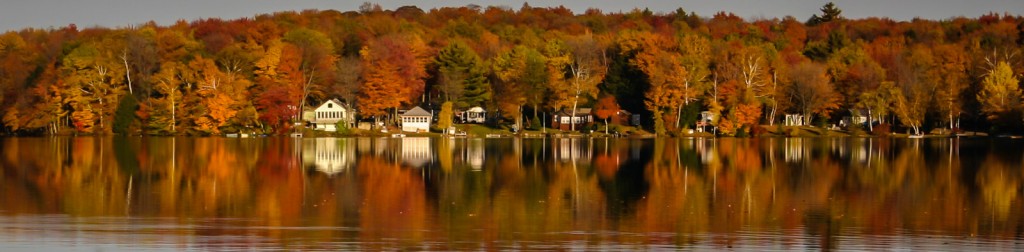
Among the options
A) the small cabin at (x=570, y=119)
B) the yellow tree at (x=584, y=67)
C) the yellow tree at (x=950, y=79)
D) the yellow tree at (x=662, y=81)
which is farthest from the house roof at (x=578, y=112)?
the yellow tree at (x=950, y=79)

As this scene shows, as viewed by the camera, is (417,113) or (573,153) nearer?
(573,153)

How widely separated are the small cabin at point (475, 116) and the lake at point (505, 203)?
4031 centimetres

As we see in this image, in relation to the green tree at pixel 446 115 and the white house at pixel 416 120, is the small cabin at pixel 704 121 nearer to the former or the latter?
the green tree at pixel 446 115

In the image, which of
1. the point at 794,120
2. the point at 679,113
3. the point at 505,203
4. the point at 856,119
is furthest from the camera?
the point at 794,120

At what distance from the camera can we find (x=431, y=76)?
90.8 m

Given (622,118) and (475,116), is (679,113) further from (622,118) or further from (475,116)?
(475,116)

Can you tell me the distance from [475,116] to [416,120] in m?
6.12

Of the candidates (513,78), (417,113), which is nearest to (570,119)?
(513,78)

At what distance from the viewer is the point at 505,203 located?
2697 cm

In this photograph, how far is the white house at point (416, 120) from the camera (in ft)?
274

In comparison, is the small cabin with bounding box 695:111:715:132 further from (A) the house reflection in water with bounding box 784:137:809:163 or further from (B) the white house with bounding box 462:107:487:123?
(A) the house reflection in water with bounding box 784:137:809:163

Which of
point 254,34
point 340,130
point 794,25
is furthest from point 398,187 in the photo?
point 794,25

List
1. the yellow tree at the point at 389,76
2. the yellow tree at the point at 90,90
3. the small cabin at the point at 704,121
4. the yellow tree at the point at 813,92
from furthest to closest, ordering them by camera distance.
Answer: the yellow tree at the point at 813,92
the small cabin at the point at 704,121
the yellow tree at the point at 389,76
the yellow tree at the point at 90,90

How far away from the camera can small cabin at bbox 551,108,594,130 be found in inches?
3322
